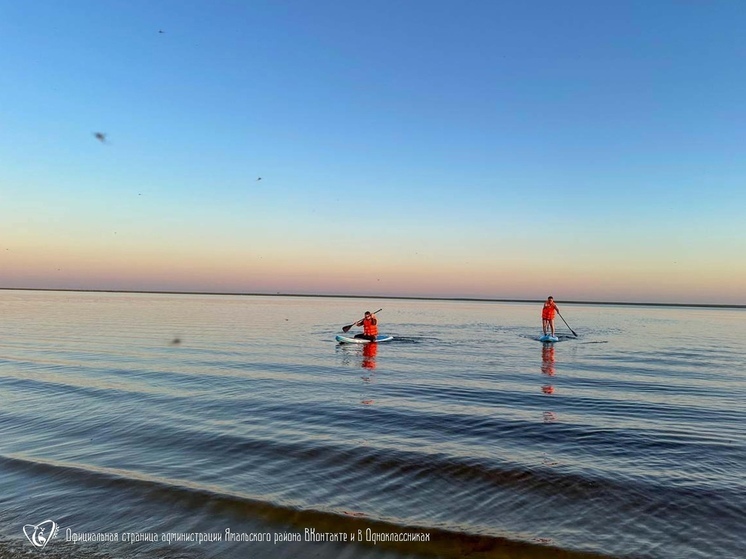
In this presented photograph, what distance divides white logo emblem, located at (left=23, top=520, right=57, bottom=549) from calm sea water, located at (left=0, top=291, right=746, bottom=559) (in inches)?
1.3

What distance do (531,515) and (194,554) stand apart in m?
4.60

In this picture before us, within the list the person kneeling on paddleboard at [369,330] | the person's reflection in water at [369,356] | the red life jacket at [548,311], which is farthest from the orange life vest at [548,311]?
the person's reflection in water at [369,356]

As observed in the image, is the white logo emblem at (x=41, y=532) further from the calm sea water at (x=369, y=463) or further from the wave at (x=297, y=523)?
the wave at (x=297, y=523)

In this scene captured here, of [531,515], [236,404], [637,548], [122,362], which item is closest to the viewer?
[637,548]

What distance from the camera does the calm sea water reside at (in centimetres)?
642

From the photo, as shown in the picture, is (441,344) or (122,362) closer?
(122,362)

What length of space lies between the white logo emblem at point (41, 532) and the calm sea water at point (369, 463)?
32 mm

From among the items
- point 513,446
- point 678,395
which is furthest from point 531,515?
point 678,395

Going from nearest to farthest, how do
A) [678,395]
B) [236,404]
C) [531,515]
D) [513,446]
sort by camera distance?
[531,515] < [513,446] < [236,404] < [678,395]

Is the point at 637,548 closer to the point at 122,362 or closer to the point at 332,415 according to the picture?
the point at 332,415

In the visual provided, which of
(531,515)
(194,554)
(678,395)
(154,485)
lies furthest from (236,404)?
(678,395)

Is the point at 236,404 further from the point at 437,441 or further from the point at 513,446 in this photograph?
the point at 513,446

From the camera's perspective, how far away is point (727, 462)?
9383mm

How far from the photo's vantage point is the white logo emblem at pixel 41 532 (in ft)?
19.8
